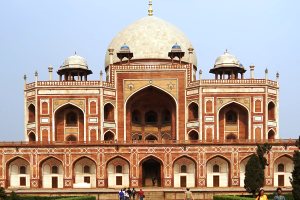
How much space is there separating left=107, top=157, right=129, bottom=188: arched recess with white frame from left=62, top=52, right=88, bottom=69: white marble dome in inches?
383

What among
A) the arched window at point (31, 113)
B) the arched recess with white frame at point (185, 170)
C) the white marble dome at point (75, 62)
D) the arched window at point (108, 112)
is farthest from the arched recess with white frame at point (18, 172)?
the arched recess with white frame at point (185, 170)

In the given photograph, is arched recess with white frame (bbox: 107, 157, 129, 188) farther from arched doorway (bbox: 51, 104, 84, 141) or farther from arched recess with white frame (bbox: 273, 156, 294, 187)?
arched recess with white frame (bbox: 273, 156, 294, 187)

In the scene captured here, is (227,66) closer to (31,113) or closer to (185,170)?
(185,170)

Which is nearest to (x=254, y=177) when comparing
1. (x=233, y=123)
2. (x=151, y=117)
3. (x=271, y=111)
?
(x=233, y=123)

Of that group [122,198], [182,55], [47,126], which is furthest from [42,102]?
[122,198]

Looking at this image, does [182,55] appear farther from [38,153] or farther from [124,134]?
[38,153]

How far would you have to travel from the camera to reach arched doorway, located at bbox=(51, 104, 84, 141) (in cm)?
4053

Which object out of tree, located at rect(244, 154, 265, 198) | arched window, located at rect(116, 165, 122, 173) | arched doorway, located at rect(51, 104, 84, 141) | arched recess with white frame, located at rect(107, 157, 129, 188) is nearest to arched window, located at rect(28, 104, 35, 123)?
arched doorway, located at rect(51, 104, 84, 141)

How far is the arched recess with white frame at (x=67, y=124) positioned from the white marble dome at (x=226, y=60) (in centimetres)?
1109

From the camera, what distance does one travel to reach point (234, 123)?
134ft

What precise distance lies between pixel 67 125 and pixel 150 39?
412 inches

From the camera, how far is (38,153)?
119 ft

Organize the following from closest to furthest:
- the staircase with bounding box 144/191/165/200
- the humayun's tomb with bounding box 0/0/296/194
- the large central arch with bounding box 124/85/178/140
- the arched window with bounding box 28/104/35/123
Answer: the staircase with bounding box 144/191/165/200 < the humayun's tomb with bounding box 0/0/296/194 < the arched window with bounding box 28/104/35/123 < the large central arch with bounding box 124/85/178/140

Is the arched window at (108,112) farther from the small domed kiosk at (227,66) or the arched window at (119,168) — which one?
the small domed kiosk at (227,66)
